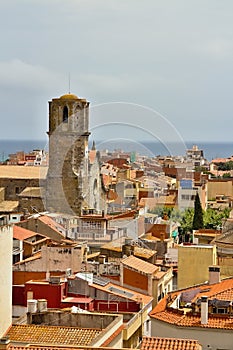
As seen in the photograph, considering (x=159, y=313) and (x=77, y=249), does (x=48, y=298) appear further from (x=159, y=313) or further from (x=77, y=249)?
(x=77, y=249)

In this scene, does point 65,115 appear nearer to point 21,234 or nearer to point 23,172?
point 23,172

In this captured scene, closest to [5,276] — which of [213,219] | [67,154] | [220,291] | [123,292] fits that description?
[220,291]

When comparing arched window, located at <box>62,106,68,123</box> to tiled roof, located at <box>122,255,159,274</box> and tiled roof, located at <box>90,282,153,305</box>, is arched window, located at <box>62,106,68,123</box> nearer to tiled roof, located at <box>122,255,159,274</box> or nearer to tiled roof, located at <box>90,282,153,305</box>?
tiled roof, located at <box>122,255,159,274</box>

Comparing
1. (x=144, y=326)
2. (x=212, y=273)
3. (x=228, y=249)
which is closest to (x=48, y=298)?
(x=144, y=326)

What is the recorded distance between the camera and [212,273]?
61.1 ft

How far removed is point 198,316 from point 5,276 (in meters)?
3.54

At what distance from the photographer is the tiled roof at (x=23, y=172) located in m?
47.5

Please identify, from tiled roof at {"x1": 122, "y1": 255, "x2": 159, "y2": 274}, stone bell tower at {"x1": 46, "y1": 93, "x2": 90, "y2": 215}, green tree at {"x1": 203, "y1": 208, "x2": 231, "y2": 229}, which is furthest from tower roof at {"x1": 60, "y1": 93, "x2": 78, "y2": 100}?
tiled roof at {"x1": 122, "y1": 255, "x2": 159, "y2": 274}

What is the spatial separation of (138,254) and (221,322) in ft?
30.8

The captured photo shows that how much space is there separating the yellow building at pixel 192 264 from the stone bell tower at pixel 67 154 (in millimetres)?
21684

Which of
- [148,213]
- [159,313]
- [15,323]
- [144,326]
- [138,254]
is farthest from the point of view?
[148,213]

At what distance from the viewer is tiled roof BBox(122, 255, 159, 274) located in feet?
69.3

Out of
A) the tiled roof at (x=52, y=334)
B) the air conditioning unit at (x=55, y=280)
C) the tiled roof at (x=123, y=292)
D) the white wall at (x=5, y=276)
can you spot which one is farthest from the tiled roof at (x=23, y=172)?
the tiled roof at (x=52, y=334)

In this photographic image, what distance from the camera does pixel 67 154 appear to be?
44594 mm
